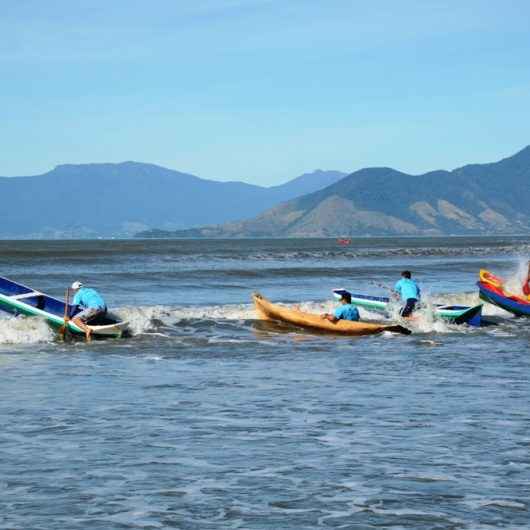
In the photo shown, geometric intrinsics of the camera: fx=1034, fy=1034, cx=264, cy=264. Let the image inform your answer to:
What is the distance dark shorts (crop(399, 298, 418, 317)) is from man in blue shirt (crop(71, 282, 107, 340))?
8.76 metres

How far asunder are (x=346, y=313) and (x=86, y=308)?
6.98 meters

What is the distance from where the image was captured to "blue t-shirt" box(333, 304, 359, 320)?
28094 mm

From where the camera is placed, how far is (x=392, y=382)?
18.6m

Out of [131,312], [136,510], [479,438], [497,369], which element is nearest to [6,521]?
[136,510]

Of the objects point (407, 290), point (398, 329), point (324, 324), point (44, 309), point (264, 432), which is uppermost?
point (407, 290)

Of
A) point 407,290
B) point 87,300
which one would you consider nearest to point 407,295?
point 407,290

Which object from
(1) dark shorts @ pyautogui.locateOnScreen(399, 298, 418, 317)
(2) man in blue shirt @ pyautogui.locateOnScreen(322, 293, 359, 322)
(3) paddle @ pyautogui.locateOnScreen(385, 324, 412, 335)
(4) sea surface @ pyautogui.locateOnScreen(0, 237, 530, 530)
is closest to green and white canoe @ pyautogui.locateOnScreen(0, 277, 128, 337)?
(4) sea surface @ pyautogui.locateOnScreen(0, 237, 530, 530)

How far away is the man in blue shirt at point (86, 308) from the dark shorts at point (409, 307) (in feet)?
28.7

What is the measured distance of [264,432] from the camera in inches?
555

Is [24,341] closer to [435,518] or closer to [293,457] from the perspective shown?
[293,457]

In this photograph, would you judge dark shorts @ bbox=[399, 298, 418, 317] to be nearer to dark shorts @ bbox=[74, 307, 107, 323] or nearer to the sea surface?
the sea surface

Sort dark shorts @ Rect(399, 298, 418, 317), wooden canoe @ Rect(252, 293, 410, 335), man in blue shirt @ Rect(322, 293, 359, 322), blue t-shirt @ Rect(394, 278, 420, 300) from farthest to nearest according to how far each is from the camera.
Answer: blue t-shirt @ Rect(394, 278, 420, 300) < dark shorts @ Rect(399, 298, 418, 317) < man in blue shirt @ Rect(322, 293, 359, 322) < wooden canoe @ Rect(252, 293, 410, 335)

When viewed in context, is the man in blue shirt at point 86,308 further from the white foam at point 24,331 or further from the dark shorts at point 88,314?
the white foam at point 24,331

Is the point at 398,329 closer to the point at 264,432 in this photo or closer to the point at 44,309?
the point at 44,309
